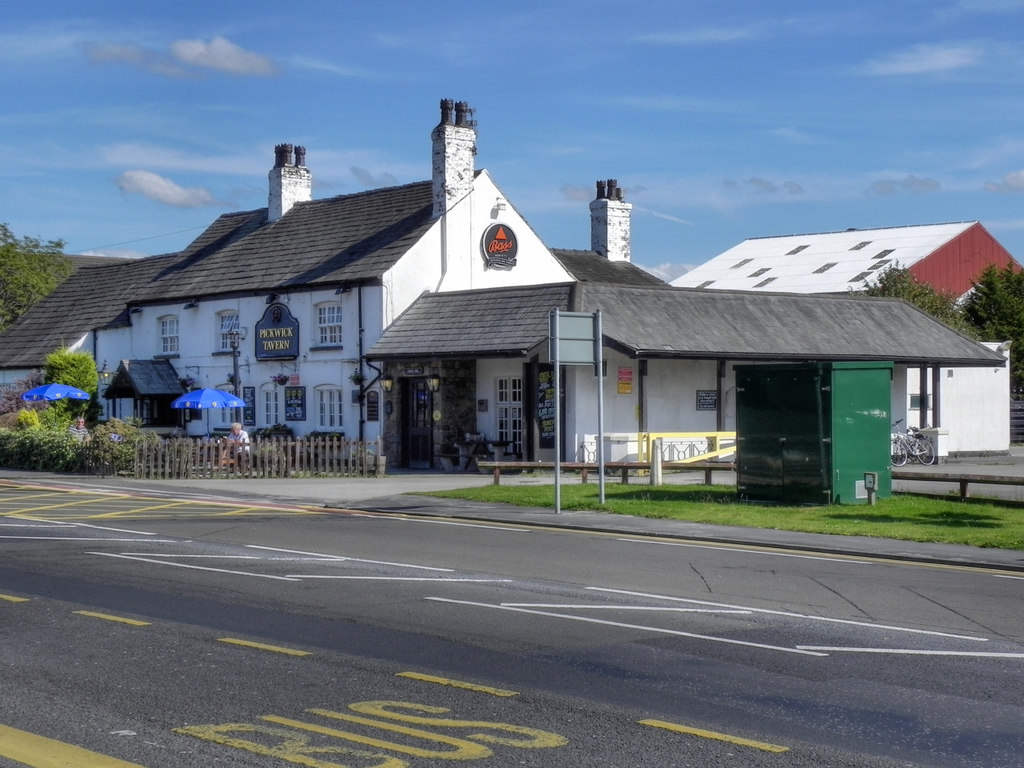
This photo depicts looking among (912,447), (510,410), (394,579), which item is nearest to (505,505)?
(394,579)

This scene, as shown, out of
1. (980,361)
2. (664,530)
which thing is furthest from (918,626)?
(980,361)

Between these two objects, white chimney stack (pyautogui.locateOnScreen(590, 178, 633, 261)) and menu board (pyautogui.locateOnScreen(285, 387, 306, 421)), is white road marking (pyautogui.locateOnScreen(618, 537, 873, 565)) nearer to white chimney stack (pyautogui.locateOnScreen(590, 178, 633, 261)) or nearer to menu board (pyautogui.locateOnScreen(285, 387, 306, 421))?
menu board (pyautogui.locateOnScreen(285, 387, 306, 421))

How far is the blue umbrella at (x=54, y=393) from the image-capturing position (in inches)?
1518

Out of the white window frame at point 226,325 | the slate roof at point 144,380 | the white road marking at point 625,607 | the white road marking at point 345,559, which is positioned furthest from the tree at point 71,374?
the white road marking at point 625,607

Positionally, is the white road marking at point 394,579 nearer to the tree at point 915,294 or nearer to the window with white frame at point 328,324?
the window with white frame at point 328,324

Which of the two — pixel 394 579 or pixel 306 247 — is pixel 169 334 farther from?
pixel 394 579

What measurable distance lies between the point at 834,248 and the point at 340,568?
189 feet

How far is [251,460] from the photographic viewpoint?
3077cm

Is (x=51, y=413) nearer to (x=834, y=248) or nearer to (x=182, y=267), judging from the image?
(x=182, y=267)

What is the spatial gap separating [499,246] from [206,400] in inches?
384

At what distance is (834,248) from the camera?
68.1 metres

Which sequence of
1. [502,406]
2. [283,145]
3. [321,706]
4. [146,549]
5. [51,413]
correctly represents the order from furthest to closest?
1. [283,145]
2. [51,413]
3. [502,406]
4. [146,549]
5. [321,706]

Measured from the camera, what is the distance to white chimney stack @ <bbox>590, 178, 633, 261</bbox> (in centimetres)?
4919

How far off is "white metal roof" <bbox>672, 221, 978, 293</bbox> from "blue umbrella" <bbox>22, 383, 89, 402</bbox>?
29618 millimetres
